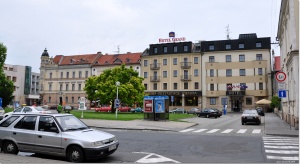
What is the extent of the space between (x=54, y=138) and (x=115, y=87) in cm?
3478

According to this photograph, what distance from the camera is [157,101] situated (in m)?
29.5

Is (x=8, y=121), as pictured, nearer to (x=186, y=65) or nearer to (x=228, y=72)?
(x=228, y=72)

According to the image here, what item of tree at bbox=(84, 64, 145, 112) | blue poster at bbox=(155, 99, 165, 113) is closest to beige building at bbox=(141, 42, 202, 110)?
tree at bbox=(84, 64, 145, 112)

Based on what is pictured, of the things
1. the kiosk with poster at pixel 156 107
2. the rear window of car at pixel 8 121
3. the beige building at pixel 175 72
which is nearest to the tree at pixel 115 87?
the kiosk with poster at pixel 156 107

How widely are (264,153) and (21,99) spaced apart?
346 ft

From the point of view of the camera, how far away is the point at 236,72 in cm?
6241

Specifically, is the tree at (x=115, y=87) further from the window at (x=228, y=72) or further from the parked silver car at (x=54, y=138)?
the parked silver car at (x=54, y=138)

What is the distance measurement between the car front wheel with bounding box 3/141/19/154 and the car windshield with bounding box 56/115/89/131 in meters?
1.88

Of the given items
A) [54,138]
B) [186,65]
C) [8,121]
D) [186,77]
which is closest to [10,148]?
[8,121]

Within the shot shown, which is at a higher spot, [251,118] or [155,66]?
[155,66]

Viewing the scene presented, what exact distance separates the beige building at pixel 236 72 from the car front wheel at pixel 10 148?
55.2 meters

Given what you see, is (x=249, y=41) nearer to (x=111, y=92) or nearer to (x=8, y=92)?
(x=111, y=92)

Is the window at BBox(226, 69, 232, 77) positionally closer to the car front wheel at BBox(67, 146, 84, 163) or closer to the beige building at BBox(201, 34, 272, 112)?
the beige building at BBox(201, 34, 272, 112)

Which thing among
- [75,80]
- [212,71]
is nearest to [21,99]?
[75,80]
